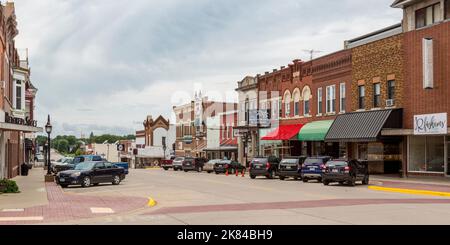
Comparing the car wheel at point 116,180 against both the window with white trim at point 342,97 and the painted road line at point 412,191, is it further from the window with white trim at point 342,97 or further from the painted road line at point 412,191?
the window with white trim at point 342,97

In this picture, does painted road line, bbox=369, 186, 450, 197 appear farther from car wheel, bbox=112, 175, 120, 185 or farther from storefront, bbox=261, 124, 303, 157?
storefront, bbox=261, 124, 303, 157

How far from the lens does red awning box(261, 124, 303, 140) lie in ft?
161

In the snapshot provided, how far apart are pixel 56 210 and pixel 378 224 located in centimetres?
997

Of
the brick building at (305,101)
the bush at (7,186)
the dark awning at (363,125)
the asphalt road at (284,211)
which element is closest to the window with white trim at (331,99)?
the brick building at (305,101)

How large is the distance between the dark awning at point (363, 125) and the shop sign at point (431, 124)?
203 cm

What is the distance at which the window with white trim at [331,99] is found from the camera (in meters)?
44.8

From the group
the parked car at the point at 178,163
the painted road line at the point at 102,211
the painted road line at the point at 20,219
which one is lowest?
the parked car at the point at 178,163

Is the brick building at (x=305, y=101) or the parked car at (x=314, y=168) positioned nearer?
the parked car at (x=314, y=168)

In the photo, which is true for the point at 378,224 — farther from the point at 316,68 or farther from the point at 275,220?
the point at 316,68

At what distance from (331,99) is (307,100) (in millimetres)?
4135

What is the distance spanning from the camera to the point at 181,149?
292 ft

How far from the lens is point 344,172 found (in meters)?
30.2

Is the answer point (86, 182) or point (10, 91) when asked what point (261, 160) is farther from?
point (10, 91)
